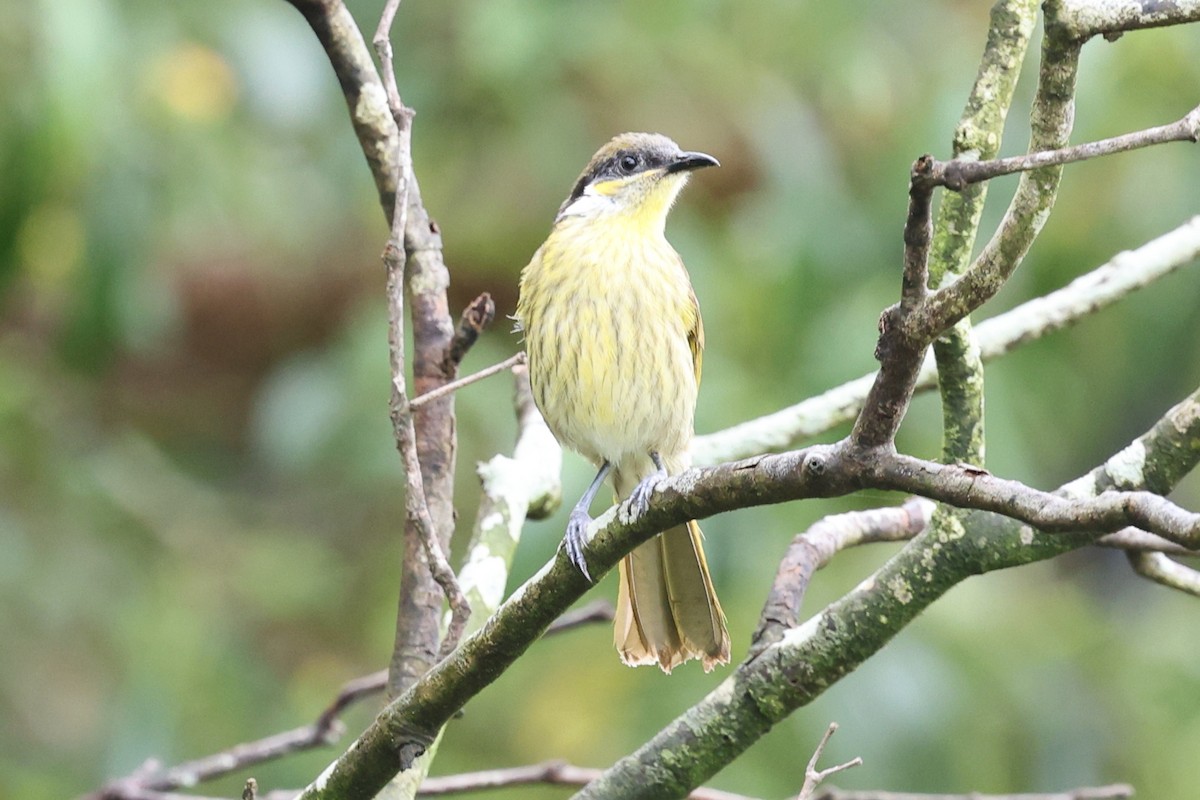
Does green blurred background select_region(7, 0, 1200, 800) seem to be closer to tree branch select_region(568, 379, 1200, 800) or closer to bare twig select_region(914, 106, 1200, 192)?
tree branch select_region(568, 379, 1200, 800)

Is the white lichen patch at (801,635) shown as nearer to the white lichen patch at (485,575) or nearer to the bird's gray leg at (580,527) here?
the bird's gray leg at (580,527)

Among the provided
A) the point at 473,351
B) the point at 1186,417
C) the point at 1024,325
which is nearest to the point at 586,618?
the point at 1024,325

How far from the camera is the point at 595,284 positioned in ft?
11.4

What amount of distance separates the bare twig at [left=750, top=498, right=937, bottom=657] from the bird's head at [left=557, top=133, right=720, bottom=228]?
1.19 m

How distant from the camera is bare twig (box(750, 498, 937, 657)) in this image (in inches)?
102

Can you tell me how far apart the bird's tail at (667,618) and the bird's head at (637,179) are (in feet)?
3.55

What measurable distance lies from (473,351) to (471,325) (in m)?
1.93

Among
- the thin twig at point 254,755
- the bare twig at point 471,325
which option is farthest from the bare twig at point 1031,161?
the thin twig at point 254,755

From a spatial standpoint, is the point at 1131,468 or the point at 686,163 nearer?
the point at 1131,468

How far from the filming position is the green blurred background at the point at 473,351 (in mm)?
4449

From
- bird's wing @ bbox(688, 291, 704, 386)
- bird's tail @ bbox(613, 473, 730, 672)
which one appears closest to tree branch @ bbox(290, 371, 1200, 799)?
bird's tail @ bbox(613, 473, 730, 672)

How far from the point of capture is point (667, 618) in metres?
2.98

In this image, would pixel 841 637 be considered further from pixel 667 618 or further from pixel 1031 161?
pixel 1031 161

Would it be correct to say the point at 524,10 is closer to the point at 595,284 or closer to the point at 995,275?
the point at 595,284
